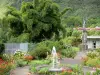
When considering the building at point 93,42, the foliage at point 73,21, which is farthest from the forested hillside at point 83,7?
the building at point 93,42

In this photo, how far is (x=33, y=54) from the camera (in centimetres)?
2630

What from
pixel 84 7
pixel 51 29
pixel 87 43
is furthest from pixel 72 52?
pixel 84 7

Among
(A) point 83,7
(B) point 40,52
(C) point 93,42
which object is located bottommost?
(B) point 40,52

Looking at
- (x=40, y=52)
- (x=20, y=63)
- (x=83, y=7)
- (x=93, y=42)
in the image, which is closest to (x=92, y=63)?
(x=20, y=63)

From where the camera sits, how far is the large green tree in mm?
31250

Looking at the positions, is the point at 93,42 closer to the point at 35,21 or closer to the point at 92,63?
the point at 35,21

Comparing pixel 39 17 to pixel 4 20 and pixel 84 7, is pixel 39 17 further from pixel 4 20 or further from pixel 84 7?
pixel 84 7

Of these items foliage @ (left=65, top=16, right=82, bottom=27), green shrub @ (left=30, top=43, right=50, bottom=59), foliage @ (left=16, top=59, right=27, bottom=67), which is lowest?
foliage @ (left=16, top=59, right=27, bottom=67)

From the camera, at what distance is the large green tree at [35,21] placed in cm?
3125

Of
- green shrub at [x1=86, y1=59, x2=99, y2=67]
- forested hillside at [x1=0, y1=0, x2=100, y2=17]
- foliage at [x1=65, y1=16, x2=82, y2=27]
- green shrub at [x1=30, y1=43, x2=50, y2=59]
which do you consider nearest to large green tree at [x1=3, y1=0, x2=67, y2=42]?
green shrub at [x1=30, y1=43, x2=50, y2=59]

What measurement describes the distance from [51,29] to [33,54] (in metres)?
6.86

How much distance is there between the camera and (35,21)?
1232 inches

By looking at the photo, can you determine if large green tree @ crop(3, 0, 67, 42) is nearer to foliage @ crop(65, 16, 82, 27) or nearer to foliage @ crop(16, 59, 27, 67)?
foliage @ crop(16, 59, 27, 67)

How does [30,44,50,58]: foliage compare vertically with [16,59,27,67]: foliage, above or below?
above
